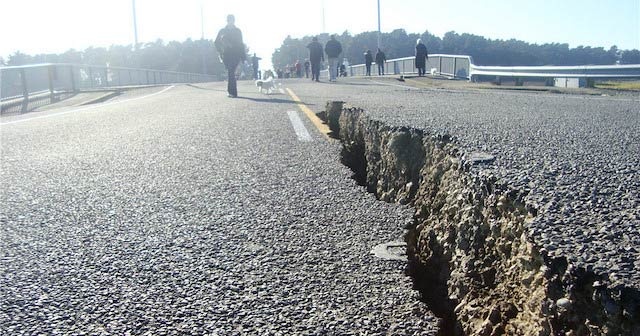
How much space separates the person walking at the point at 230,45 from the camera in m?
13.5

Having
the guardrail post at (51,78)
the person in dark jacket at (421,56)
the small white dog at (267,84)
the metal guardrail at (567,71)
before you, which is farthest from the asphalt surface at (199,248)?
the person in dark jacket at (421,56)

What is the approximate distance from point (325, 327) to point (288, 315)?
142 mm

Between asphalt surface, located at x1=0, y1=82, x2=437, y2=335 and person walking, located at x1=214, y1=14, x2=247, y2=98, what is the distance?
879cm

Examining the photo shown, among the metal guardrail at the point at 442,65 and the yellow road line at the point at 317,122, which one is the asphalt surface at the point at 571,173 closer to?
the yellow road line at the point at 317,122

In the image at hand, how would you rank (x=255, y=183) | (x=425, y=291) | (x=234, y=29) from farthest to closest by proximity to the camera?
(x=234, y=29), (x=255, y=183), (x=425, y=291)

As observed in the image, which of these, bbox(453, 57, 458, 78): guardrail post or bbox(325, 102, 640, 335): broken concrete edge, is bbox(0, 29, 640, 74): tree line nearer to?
bbox(453, 57, 458, 78): guardrail post

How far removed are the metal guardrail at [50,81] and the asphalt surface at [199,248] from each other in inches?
396

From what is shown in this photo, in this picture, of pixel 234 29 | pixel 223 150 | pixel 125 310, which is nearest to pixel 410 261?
pixel 125 310

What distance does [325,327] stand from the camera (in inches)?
71.0

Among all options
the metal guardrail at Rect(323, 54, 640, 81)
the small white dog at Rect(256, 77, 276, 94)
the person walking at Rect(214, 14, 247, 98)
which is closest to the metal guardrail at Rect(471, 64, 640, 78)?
the metal guardrail at Rect(323, 54, 640, 81)

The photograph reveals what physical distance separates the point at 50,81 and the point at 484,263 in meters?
16.9

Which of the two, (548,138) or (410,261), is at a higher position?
(548,138)

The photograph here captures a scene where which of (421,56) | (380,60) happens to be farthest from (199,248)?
(380,60)

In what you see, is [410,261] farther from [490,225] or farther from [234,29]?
[234,29]
